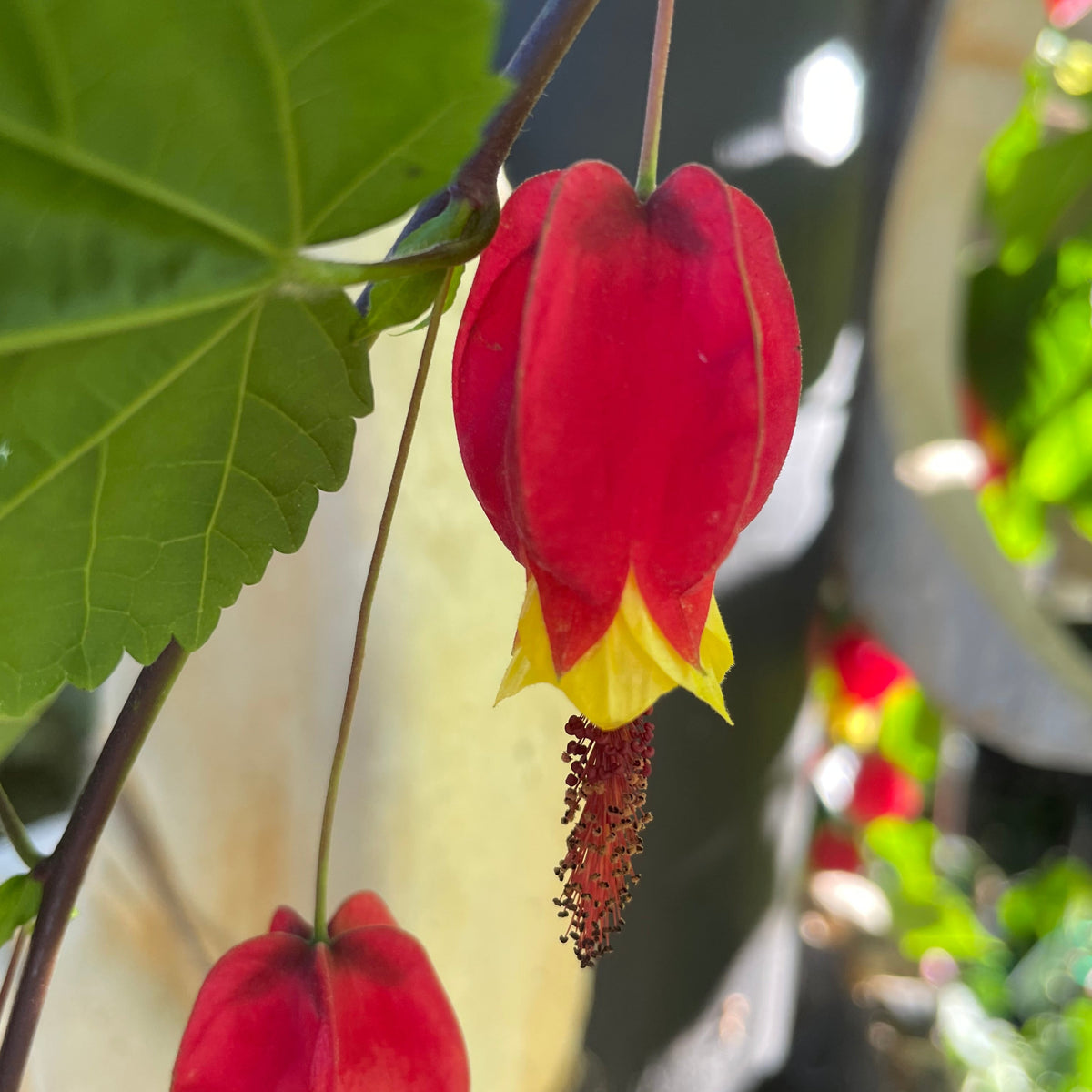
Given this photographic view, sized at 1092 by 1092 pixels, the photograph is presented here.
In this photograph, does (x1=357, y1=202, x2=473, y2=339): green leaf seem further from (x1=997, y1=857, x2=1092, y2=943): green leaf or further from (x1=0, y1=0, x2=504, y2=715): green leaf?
(x1=997, y1=857, x2=1092, y2=943): green leaf

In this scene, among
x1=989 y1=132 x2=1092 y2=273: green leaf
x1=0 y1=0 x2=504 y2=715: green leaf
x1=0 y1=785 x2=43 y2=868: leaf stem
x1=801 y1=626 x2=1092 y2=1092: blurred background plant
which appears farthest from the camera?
x1=801 y1=626 x2=1092 y2=1092: blurred background plant

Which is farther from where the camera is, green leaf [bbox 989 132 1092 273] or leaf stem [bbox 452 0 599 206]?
green leaf [bbox 989 132 1092 273]

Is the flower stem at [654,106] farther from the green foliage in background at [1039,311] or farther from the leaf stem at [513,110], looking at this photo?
the green foliage in background at [1039,311]

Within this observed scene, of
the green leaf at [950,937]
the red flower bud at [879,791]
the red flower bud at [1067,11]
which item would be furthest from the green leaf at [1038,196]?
the green leaf at [950,937]

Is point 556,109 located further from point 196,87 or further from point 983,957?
point 983,957

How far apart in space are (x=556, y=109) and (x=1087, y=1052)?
35.4 inches

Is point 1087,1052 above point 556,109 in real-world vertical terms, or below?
below

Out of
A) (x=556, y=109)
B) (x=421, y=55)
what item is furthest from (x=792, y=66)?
(x=421, y=55)

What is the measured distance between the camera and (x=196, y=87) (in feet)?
0.47

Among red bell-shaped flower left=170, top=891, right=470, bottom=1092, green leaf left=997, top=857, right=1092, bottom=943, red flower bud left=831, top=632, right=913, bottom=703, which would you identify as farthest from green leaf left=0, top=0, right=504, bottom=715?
green leaf left=997, top=857, right=1092, bottom=943

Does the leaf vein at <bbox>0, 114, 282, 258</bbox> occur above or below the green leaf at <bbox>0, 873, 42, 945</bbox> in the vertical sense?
above

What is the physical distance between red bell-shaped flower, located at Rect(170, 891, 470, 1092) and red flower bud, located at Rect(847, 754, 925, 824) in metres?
0.78

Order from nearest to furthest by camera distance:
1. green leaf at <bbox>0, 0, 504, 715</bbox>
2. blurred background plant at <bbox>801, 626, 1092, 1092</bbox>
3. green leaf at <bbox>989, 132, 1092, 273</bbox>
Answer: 1. green leaf at <bbox>0, 0, 504, 715</bbox>
2. green leaf at <bbox>989, 132, 1092, 273</bbox>
3. blurred background plant at <bbox>801, 626, 1092, 1092</bbox>

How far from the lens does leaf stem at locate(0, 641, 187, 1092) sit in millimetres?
222
